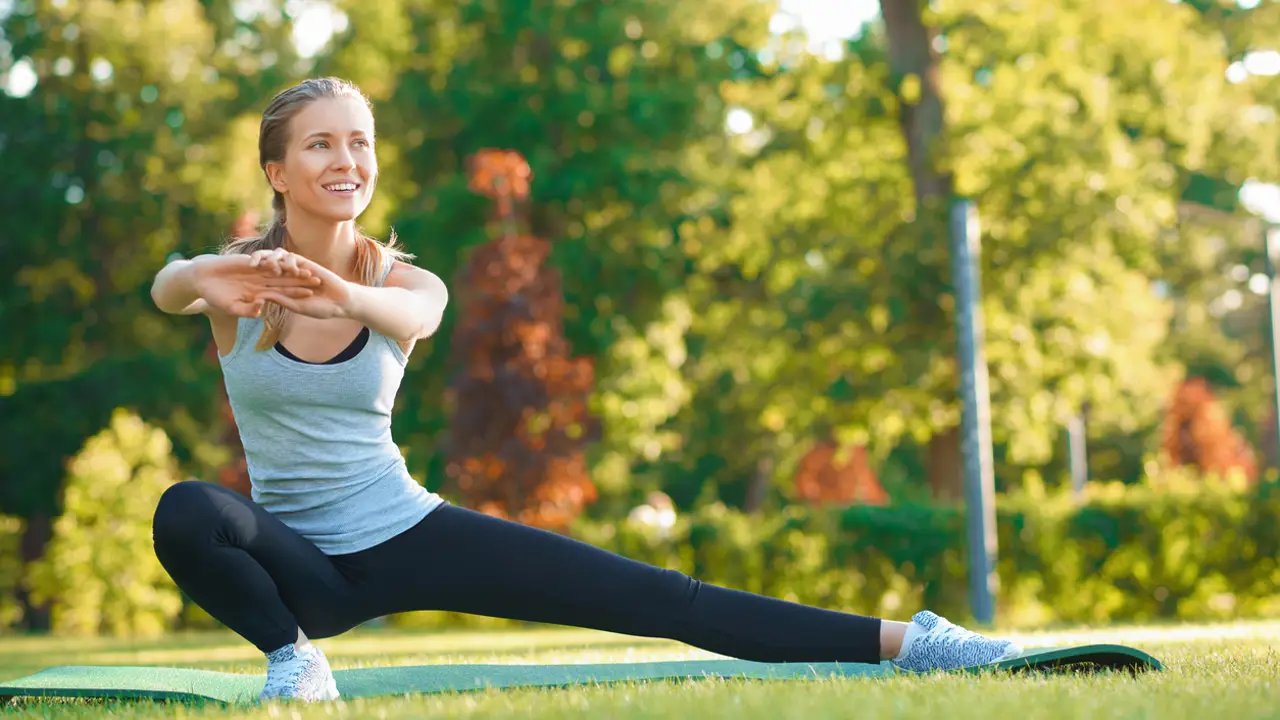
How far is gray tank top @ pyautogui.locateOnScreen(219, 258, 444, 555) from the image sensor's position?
12.2 feet

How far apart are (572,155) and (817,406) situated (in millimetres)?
5814

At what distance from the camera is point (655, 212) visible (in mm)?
20547

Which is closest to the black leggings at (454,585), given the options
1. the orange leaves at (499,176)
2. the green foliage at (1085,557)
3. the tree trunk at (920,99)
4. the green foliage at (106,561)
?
the green foliage at (1085,557)

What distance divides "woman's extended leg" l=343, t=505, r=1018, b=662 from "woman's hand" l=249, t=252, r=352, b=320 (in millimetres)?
697

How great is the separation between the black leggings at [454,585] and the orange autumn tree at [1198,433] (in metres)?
31.4

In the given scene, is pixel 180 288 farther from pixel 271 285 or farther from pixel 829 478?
pixel 829 478

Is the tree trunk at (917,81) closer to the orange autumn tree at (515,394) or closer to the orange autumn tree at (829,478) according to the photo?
the orange autumn tree at (515,394)

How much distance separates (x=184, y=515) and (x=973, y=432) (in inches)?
381

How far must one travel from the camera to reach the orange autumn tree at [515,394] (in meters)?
15.4

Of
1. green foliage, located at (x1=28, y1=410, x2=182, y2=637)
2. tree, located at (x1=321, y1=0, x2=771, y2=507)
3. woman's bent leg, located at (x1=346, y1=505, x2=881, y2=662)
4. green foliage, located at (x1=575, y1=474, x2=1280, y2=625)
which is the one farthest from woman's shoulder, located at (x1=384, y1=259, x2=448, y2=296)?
tree, located at (x1=321, y1=0, x2=771, y2=507)

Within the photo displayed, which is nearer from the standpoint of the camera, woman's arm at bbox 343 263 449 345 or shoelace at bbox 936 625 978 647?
woman's arm at bbox 343 263 449 345

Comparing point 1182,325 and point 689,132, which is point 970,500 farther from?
point 1182,325

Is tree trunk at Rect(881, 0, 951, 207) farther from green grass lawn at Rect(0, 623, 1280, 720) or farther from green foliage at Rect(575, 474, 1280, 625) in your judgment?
green grass lawn at Rect(0, 623, 1280, 720)

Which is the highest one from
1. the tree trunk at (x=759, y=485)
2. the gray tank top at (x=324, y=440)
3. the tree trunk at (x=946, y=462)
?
the tree trunk at (x=759, y=485)
